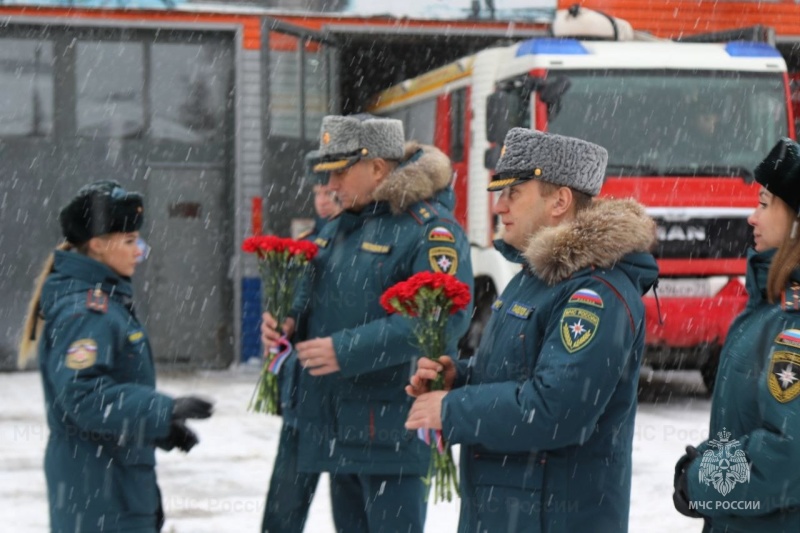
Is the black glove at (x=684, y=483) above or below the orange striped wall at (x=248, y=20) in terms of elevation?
below

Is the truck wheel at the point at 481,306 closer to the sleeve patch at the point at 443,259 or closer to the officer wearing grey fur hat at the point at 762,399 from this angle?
the sleeve patch at the point at 443,259

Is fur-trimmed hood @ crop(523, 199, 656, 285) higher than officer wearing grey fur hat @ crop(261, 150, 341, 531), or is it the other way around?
fur-trimmed hood @ crop(523, 199, 656, 285)

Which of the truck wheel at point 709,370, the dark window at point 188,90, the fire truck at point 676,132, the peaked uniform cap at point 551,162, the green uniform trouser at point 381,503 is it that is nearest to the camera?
the peaked uniform cap at point 551,162

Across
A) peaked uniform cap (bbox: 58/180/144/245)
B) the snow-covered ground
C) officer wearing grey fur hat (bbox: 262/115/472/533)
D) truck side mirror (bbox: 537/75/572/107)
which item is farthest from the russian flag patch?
truck side mirror (bbox: 537/75/572/107)

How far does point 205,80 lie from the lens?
1258 centimetres

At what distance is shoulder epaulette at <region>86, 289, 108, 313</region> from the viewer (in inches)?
134

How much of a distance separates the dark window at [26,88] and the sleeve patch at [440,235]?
29.6 feet

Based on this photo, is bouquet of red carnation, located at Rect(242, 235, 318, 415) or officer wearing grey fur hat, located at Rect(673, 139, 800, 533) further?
bouquet of red carnation, located at Rect(242, 235, 318, 415)

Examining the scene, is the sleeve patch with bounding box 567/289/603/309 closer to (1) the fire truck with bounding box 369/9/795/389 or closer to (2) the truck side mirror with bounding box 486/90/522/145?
(1) the fire truck with bounding box 369/9/795/389

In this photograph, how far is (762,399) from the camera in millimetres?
2525

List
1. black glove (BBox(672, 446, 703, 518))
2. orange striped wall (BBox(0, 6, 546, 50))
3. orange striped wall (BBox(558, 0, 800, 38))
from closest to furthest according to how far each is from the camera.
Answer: black glove (BBox(672, 446, 703, 518)) → orange striped wall (BBox(0, 6, 546, 50)) → orange striped wall (BBox(558, 0, 800, 38))

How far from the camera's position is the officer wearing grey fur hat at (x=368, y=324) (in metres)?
4.02

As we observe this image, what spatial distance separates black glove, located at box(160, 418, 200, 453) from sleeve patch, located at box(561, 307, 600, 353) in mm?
1265

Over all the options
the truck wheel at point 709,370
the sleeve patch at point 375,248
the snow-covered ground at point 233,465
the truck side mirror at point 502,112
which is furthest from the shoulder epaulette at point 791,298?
the truck wheel at point 709,370
